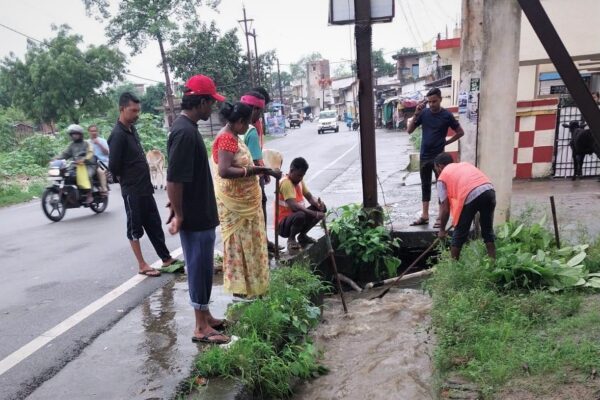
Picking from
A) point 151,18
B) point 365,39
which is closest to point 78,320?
point 365,39

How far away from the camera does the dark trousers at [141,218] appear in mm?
4742

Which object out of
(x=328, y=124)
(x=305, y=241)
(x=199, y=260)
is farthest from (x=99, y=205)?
(x=328, y=124)

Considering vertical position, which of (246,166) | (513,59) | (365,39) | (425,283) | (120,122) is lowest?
(425,283)

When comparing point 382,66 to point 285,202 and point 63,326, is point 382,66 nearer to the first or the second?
point 285,202

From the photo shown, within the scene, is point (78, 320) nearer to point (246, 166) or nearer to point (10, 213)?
point (246, 166)

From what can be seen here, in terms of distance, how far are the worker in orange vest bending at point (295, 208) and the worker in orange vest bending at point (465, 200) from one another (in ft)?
4.18

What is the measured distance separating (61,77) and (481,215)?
2614 centimetres

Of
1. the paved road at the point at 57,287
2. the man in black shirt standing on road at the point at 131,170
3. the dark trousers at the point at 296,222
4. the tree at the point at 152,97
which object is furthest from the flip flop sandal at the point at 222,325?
the tree at the point at 152,97

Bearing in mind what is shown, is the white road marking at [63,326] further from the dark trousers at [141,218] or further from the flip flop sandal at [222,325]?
the flip flop sandal at [222,325]

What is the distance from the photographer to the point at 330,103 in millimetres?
77000

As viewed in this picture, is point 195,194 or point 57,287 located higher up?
point 195,194

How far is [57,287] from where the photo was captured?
4816mm

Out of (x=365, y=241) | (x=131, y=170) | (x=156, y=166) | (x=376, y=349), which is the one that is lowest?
(x=376, y=349)

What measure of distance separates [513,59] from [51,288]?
17.9ft
